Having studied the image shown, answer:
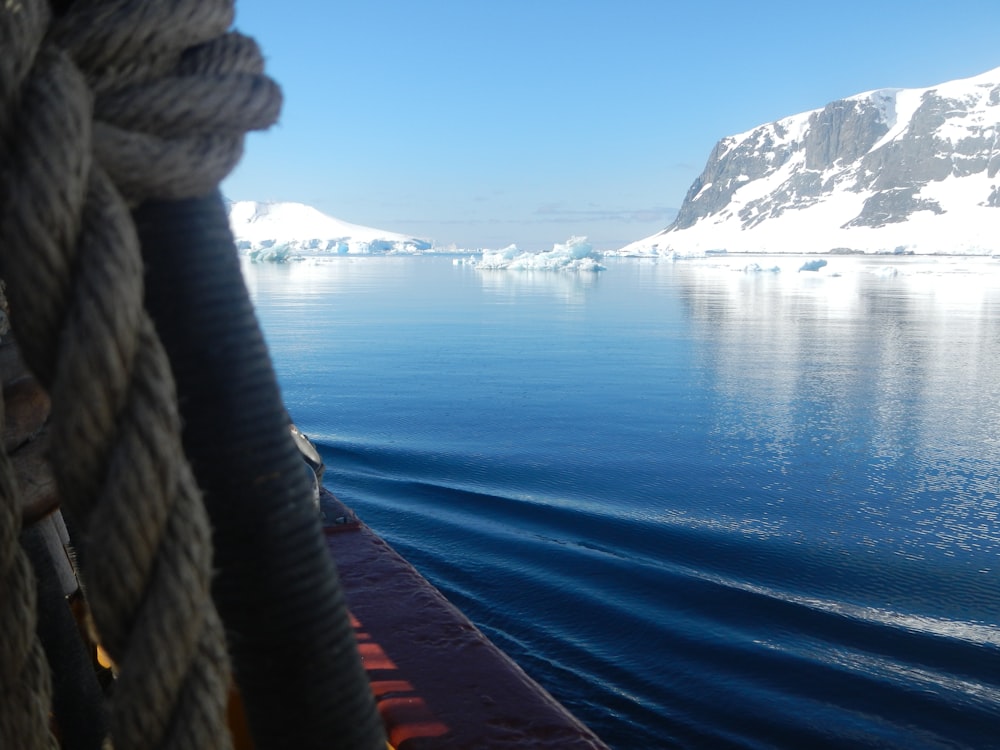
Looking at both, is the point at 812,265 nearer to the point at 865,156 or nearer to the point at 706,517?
the point at 706,517

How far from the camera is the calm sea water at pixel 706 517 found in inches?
141

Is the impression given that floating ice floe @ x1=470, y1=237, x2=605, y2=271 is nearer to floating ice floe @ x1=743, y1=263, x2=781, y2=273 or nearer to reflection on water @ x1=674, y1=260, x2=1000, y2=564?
floating ice floe @ x1=743, y1=263, x2=781, y2=273

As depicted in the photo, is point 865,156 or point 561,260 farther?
point 865,156

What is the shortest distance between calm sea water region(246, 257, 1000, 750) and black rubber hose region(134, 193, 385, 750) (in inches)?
114

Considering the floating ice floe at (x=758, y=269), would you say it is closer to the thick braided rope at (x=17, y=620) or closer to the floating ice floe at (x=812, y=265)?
the floating ice floe at (x=812, y=265)

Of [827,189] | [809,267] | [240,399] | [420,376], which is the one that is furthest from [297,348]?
[827,189]

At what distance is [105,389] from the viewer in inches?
18.1

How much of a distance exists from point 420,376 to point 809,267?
4078 centimetres

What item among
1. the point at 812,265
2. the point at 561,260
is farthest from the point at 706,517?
the point at 812,265

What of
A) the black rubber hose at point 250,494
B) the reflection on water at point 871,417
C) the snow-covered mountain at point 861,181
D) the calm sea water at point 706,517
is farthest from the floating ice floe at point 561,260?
the snow-covered mountain at point 861,181

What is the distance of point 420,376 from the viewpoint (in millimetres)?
11688

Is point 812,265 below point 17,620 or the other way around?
below

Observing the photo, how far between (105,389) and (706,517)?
5.67 m

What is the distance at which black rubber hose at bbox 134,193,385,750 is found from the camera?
0.62m
